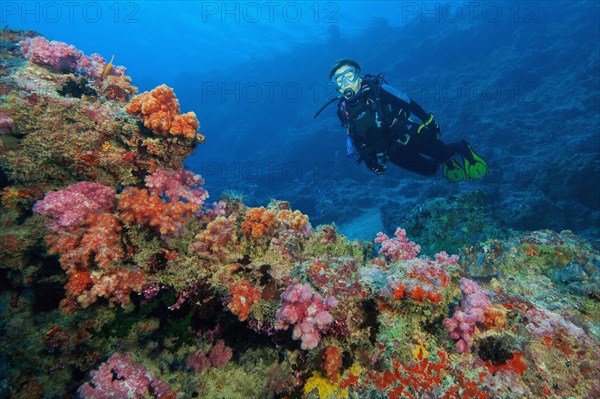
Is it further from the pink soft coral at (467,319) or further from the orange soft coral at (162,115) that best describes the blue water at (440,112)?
the pink soft coral at (467,319)

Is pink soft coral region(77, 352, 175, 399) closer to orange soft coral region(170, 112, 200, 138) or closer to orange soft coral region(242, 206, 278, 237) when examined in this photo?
orange soft coral region(242, 206, 278, 237)

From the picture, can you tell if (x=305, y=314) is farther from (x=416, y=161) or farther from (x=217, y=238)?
(x=416, y=161)

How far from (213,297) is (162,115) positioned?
2.18 m

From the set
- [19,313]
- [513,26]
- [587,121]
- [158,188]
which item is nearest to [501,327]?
[158,188]

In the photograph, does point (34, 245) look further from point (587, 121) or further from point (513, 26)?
point (513, 26)

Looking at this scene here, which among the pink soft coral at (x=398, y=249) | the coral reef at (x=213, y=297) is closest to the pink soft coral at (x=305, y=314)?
the coral reef at (x=213, y=297)

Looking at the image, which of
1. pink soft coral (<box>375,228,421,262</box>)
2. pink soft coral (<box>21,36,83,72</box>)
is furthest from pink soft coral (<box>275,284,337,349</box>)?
pink soft coral (<box>21,36,83,72</box>)

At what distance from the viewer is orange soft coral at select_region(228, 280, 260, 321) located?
101 inches

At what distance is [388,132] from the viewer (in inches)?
283

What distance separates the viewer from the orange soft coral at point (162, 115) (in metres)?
3.50

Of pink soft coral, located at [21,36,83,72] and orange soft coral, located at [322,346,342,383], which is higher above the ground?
pink soft coral, located at [21,36,83,72]

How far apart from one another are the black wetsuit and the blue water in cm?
320

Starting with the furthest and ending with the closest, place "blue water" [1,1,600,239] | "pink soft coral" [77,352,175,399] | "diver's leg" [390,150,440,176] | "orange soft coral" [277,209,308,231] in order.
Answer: "blue water" [1,1,600,239]
"diver's leg" [390,150,440,176]
"orange soft coral" [277,209,308,231]
"pink soft coral" [77,352,175,399]

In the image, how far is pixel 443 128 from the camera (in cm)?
2016
